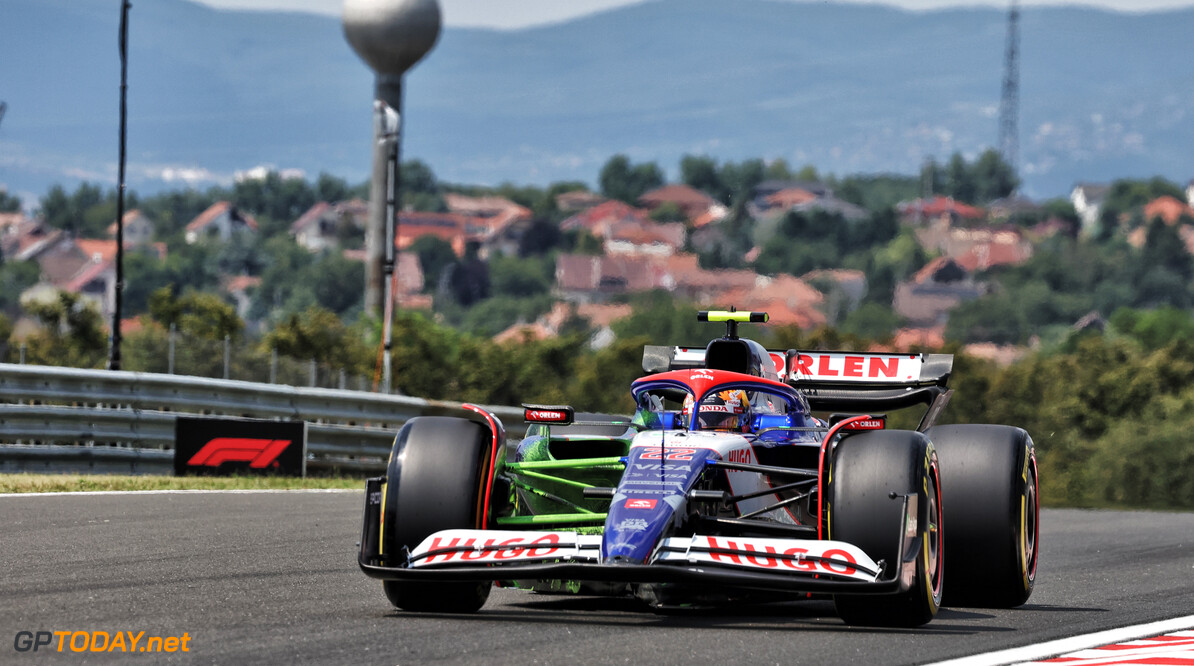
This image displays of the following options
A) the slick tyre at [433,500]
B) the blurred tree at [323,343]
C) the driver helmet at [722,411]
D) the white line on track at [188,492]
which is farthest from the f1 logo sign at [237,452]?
the blurred tree at [323,343]

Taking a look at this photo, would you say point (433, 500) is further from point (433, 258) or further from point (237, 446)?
point (433, 258)

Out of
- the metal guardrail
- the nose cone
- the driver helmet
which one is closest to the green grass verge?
the metal guardrail

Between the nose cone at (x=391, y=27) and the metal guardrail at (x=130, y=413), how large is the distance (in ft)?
134

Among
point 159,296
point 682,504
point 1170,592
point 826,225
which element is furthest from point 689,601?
point 826,225

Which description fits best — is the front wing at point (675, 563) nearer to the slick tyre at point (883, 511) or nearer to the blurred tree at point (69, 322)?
the slick tyre at point (883, 511)

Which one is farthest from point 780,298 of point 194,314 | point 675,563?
point 675,563

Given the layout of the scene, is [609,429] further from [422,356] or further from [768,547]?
[422,356]

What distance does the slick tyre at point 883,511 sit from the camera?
8.20m

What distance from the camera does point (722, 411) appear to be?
32.4ft

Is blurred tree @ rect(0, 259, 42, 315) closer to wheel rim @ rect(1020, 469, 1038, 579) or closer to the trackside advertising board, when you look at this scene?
the trackside advertising board

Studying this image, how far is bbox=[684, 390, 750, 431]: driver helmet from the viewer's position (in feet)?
32.3

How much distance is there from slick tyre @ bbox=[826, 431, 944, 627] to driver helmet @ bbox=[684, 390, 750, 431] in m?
1.32

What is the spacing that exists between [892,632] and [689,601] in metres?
0.92

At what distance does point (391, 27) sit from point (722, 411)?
168 feet
